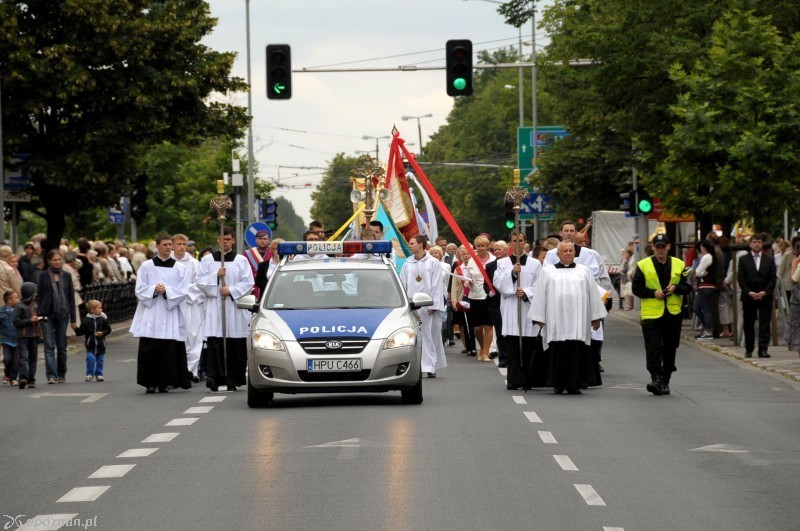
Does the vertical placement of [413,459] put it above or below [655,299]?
below

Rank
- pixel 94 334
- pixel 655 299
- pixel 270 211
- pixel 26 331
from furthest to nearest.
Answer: pixel 270 211 < pixel 94 334 < pixel 26 331 < pixel 655 299

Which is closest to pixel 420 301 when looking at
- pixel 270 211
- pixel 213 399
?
pixel 213 399

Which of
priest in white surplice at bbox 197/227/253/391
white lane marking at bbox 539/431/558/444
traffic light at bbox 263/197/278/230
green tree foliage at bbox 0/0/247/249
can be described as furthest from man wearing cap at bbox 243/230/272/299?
traffic light at bbox 263/197/278/230

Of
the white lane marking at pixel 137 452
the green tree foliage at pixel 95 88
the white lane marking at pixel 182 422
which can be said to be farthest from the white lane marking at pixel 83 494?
the green tree foliage at pixel 95 88

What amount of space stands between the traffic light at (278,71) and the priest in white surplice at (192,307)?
25.8 ft

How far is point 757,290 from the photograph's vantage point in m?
25.8

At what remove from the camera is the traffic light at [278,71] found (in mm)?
29125

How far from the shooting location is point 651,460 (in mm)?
12766

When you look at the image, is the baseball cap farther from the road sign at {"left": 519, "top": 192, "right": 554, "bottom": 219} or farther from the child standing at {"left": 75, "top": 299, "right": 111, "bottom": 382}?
the road sign at {"left": 519, "top": 192, "right": 554, "bottom": 219}

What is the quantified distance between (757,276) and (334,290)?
9583 millimetres

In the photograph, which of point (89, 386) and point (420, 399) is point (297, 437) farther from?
point (89, 386)

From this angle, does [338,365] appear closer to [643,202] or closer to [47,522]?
[47,522]

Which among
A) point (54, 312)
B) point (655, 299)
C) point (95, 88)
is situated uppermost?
point (95, 88)

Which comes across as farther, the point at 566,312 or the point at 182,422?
the point at 566,312
